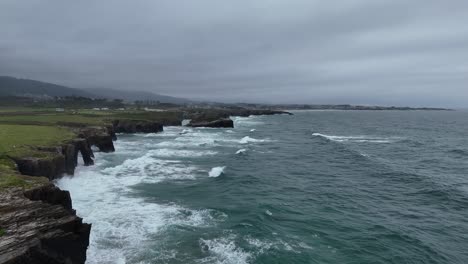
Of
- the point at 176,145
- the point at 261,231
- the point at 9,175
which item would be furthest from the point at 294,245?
the point at 176,145

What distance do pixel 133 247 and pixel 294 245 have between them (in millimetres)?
8207

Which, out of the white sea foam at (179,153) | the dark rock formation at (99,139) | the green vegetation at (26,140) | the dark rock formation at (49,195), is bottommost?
the white sea foam at (179,153)

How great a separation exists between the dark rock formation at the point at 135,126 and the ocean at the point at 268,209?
3129 cm

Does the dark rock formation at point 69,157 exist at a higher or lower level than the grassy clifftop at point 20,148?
Result: lower

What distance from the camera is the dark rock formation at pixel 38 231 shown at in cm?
1263

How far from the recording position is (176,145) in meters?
57.6

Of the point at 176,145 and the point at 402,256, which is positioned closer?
the point at 402,256

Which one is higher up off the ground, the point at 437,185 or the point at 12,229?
the point at 12,229

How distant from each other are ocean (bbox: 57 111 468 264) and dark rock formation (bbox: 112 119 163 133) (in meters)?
31.3

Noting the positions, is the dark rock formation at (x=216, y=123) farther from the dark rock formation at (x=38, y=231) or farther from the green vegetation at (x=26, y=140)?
the dark rock formation at (x=38, y=231)

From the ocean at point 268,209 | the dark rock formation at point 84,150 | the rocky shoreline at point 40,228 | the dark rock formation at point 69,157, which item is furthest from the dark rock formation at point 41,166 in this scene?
the dark rock formation at point 84,150

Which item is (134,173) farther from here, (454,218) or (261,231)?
(454,218)

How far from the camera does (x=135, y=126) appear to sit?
257 feet

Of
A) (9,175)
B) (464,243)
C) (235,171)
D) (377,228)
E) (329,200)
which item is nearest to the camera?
(9,175)
